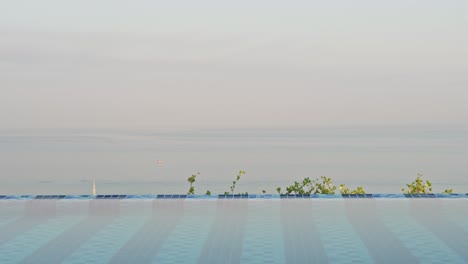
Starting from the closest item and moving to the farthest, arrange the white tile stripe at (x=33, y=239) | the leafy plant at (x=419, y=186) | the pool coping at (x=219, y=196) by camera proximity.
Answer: the white tile stripe at (x=33, y=239) → the pool coping at (x=219, y=196) → the leafy plant at (x=419, y=186)

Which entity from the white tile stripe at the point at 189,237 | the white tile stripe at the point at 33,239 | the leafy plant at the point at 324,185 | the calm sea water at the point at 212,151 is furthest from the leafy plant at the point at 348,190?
the white tile stripe at the point at 33,239

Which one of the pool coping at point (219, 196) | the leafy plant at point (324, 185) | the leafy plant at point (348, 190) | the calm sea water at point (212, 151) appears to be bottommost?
the pool coping at point (219, 196)

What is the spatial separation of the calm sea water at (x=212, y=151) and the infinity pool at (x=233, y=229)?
6.64 m

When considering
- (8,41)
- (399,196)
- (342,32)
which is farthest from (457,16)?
(8,41)

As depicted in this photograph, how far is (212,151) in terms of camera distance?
20.2 metres

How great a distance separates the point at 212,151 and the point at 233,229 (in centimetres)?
1379

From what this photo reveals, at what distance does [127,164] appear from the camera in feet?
68.2

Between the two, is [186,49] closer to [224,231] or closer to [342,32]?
[342,32]

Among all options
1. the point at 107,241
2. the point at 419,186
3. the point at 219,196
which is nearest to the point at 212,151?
the point at 419,186

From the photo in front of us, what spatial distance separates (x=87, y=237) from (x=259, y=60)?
1289 cm

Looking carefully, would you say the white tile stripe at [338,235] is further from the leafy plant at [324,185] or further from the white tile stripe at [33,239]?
the leafy plant at [324,185]

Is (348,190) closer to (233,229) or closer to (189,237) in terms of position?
(233,229)

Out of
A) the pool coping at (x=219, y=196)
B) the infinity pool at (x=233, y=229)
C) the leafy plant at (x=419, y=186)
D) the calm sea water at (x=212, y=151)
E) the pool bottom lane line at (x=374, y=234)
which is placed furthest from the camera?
the calm sea water at (x=212, y=151)

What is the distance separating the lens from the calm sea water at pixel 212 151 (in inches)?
634
